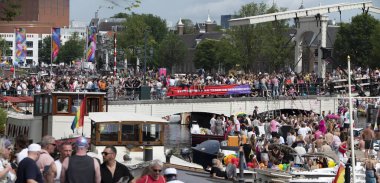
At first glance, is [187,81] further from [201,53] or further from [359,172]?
[201,53]

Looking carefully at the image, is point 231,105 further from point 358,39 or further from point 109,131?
point 358,39

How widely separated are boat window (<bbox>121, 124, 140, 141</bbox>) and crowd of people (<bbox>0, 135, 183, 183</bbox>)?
9.18m

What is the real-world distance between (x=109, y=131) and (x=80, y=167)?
38.1 ft

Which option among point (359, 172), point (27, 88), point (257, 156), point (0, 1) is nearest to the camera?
point (0, 1)

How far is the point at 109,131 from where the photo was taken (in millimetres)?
25016

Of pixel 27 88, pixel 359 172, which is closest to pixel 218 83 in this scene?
pixel 27 88

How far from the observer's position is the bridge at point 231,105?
6003 centimetres

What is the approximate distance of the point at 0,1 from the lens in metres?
20.2

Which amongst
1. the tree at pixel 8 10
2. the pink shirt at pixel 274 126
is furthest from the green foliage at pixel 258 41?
the tree at pixel 8 10

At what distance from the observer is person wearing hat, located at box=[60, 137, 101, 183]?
13.4m

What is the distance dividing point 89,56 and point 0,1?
44148mm

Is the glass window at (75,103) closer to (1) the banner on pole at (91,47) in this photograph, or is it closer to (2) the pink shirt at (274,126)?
(2) the pink shirt at (274,126)

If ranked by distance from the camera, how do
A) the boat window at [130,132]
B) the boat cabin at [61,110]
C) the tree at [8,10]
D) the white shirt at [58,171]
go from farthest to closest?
the boat cabin at [61,110], the boat window at [130,132], the tree at [8,10], the white shirt at [58,171]

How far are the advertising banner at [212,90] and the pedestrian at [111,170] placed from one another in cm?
4747
